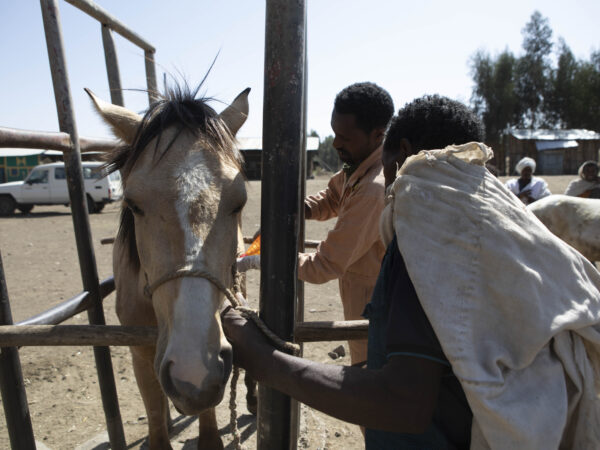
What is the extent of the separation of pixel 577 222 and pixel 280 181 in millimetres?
5517

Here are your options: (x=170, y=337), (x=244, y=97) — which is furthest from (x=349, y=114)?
(x=170, y=337)

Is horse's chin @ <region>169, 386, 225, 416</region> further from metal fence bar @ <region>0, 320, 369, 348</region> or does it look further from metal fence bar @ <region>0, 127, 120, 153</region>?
metal fence bar @ <region>0, 127, 120, 153</region>

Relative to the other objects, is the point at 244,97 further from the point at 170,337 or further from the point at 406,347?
the point at 406,347

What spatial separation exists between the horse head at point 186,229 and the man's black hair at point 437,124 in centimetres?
67

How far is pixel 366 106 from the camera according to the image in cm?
229

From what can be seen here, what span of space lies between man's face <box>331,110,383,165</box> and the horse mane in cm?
72

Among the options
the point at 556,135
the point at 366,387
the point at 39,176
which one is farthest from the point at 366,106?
the point at 556,135

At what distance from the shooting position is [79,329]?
145cm

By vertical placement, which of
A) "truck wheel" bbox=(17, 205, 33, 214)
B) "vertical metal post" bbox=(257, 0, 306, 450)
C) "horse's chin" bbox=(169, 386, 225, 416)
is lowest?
"truck wheel" bbox=(17, 205, 33, 214)

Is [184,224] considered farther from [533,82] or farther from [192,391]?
[533,82]

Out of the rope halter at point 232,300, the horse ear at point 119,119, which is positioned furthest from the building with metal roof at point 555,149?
the rope halter at point 232,300

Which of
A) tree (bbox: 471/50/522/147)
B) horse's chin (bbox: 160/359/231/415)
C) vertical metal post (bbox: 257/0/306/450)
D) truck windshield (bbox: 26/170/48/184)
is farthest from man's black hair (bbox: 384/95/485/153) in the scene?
tree (bbox: 471/50/522/147)

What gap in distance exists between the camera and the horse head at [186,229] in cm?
115

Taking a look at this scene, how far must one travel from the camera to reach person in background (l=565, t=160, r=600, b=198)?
7266 millimetres
